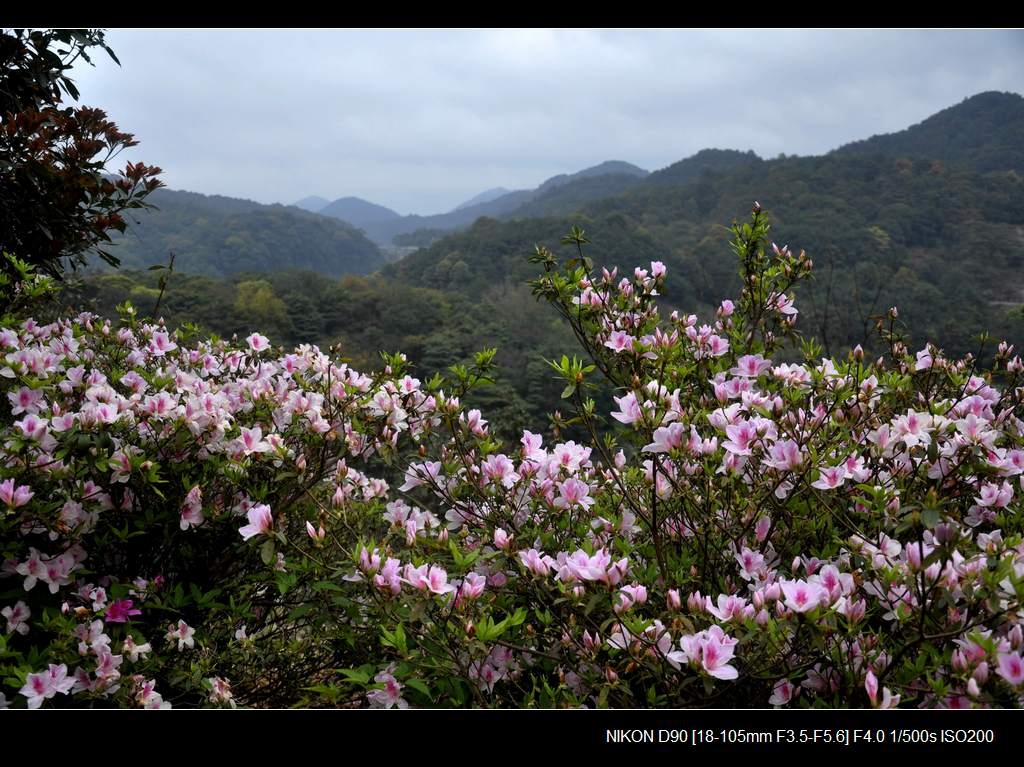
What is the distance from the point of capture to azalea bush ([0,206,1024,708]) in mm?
1117

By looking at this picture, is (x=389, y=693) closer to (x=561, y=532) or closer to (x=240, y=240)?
(x=561, y=532)

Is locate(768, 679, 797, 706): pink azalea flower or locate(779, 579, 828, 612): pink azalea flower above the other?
locate(779, 579, 828, 612): pink azalea flower

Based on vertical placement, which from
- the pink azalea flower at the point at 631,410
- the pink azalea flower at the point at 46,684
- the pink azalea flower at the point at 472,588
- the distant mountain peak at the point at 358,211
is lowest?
the pink azalea flower at the point at 46,684

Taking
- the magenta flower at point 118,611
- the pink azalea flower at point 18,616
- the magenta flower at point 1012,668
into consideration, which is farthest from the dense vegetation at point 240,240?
the magenta flower at point 1012,668

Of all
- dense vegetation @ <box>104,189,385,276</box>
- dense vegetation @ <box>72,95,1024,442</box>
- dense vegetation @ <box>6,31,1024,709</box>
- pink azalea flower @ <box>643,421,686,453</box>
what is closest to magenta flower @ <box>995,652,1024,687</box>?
dense vegetation @ <box>6,31,1024,709</box>

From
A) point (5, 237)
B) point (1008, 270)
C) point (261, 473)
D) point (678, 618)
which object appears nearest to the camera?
point (678, 618)

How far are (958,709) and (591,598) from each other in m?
0.59

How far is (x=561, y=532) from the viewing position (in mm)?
1631

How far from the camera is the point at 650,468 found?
1.67 metres

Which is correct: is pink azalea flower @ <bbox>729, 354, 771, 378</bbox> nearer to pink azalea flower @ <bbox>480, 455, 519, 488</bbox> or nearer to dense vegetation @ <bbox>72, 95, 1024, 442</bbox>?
pink azalea flower @ <bbox>480, 455, 519, 488</bbox>

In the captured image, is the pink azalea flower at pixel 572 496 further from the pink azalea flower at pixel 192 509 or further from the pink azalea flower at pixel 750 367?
the pink azalea flower at pixel 192 509

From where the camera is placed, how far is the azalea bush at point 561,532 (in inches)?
44.0
